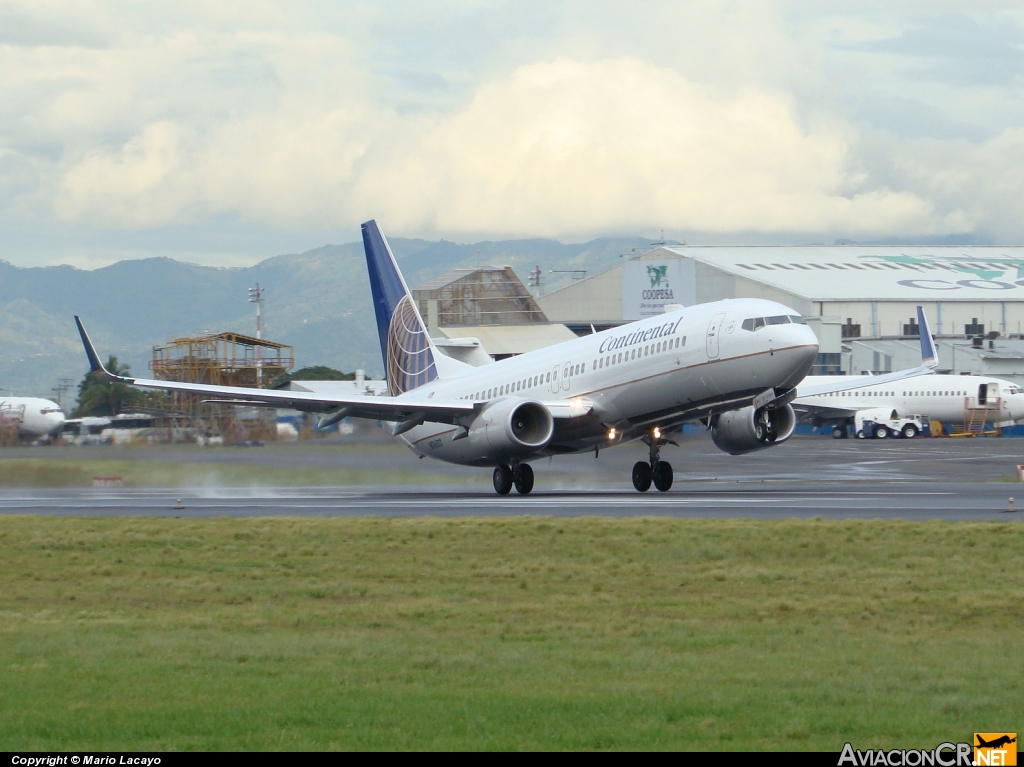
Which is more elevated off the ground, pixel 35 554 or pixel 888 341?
pixel 888 341

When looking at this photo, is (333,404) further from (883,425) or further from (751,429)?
(883,425)

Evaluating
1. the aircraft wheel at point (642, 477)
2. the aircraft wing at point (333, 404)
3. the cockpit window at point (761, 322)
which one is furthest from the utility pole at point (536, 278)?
the cockpit window at point (761, 322)

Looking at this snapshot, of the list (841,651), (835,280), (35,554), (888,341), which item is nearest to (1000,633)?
(841,651)

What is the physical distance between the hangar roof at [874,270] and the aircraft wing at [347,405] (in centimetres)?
8471

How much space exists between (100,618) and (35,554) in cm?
672

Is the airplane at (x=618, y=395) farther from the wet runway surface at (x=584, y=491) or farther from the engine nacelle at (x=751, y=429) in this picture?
the wet runway surface at (x=584, y=491)

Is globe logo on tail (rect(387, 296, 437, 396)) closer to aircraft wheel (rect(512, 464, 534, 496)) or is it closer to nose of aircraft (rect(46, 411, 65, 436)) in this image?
aircraft wheel (rect(512, 464, 534, 496))

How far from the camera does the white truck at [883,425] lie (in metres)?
92.0

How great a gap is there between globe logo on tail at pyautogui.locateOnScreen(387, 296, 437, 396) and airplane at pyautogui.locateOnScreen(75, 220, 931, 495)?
2.73 m

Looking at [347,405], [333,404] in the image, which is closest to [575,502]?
[347,405]

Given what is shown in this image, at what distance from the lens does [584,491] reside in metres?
37.5

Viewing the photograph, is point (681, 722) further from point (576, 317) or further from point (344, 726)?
point (576, 317)

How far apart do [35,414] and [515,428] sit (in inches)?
2176

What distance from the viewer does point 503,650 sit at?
11.8m
